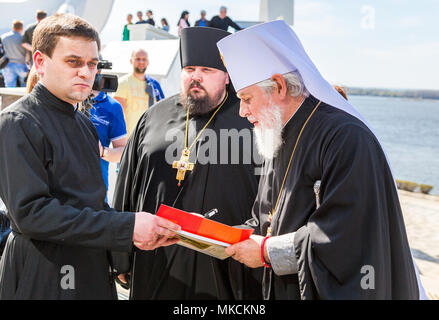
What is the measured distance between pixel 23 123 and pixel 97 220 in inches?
17.5

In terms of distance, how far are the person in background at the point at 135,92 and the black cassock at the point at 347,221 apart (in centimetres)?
372

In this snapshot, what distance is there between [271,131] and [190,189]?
0.85 meters

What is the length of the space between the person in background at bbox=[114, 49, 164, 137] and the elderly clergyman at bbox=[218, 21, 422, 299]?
316 cm

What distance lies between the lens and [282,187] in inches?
80.8

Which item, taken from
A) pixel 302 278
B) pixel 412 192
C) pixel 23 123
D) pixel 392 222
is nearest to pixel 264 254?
pixel 302 278

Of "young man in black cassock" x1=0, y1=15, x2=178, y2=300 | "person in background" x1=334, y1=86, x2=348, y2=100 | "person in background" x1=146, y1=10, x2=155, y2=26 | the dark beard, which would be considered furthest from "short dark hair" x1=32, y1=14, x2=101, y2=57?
"person in background" x1=146, y1=10, x2=155, y2=26

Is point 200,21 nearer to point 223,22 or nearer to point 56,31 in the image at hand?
point 223,22

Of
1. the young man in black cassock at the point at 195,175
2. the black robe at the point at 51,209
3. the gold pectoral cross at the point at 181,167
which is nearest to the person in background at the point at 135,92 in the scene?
the young man in black cassock at the point at 195,175

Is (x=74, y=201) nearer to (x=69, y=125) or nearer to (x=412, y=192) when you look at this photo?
(x=69, y=125)

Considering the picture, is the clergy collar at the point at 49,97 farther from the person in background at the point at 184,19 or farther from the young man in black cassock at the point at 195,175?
the person in background at the point at 184,19

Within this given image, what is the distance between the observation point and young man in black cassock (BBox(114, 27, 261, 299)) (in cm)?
267

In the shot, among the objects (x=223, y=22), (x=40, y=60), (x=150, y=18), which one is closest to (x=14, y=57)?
(x=223, y=22)

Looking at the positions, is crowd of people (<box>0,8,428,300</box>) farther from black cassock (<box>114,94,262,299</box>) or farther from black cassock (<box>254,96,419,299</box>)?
black cassock (<box>114,94,262,299</box>)

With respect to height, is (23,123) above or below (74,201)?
above
